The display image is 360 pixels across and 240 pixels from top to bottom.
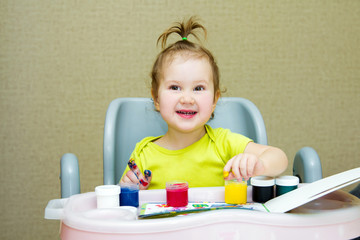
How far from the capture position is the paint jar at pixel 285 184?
0.66 m

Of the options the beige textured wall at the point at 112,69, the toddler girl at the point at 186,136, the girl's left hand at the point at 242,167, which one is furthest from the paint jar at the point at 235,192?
the beige textured wall at the point at 112,69

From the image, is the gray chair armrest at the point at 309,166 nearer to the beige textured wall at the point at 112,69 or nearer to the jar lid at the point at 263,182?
the jar lid at the point at 263,182

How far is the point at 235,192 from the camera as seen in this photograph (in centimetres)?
66

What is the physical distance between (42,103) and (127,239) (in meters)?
1.12

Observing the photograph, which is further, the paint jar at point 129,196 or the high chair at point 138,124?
the high chair at point 138,124

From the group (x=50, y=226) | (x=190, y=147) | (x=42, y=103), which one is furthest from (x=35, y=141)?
(x=190, y=147)

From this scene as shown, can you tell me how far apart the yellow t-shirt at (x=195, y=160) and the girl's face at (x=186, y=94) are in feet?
0.32

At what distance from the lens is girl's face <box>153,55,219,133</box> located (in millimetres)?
885

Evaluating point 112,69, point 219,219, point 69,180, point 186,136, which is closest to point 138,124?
point 186,136

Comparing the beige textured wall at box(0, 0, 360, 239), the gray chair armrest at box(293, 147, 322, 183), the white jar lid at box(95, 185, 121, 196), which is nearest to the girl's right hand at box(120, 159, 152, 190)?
the white jar lid at box(95, 185, 121, 196)

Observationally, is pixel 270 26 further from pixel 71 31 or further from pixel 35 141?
pixel 35 141

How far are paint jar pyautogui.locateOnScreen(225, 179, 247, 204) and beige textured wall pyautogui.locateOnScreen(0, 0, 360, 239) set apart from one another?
885 mm

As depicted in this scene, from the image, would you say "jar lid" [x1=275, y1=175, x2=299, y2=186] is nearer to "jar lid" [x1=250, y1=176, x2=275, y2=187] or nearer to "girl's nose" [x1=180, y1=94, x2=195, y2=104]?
"jar lid" [x1=250, y1=176, x2=275, y2=187]

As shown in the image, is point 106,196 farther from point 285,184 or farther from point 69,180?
point 285,184
